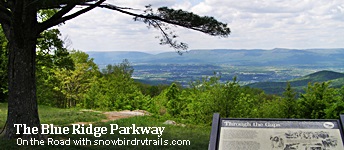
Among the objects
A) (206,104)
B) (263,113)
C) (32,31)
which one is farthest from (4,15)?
(263,113)

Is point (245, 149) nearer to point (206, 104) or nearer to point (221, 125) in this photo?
point (221, 125)

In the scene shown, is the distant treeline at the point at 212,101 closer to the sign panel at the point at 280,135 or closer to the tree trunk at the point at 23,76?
the tree trunk at the point at 23,76

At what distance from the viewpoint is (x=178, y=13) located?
7.89 meters

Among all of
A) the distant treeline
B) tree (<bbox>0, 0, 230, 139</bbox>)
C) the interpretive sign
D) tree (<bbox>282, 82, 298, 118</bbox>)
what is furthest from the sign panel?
tree (<bbox>282, 82, 298, 118</bbox>)

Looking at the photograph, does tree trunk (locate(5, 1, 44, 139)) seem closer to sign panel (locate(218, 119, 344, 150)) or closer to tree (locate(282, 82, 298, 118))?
sign panel (locate(218, 119, 344, 150))

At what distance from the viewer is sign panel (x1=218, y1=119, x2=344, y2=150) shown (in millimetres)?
4035

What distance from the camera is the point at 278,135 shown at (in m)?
4.12

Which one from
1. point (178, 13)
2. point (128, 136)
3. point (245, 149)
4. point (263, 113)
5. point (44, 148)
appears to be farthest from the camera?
point (263, 113)

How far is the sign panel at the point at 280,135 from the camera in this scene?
4035mm

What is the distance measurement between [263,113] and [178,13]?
1026 cm

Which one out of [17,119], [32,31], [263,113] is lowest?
[263,113]

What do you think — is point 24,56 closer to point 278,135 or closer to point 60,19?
point 60,19

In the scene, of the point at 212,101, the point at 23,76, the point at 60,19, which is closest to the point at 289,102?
the point at 212,101

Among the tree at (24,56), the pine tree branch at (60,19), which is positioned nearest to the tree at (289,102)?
the tree at (24,56)
